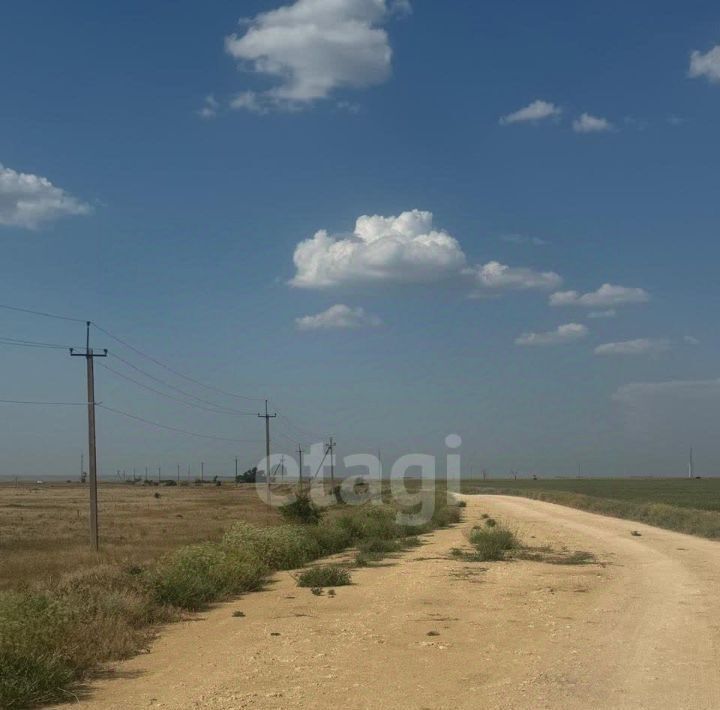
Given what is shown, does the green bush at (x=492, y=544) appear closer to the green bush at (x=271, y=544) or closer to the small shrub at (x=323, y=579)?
the green bush at (x=271, y=544)

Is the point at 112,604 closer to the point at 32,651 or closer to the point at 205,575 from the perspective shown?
the point at 32,651

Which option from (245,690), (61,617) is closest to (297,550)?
(61,617)

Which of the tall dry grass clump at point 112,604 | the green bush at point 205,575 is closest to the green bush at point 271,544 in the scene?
the tall dry grass clump at point 112,604

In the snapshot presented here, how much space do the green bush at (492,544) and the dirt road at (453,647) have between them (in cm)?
352

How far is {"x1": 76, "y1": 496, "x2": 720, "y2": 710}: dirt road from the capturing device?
9805 millimetres

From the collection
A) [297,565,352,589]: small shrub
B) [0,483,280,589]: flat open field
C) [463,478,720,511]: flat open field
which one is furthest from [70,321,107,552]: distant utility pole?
[463,478,720,511]: flat open field

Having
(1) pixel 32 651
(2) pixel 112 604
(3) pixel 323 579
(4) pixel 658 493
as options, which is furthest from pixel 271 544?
(4) pixel 658 493

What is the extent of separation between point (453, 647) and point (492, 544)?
14.7 m

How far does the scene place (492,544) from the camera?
27.2m

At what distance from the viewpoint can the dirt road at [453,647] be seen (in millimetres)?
9805

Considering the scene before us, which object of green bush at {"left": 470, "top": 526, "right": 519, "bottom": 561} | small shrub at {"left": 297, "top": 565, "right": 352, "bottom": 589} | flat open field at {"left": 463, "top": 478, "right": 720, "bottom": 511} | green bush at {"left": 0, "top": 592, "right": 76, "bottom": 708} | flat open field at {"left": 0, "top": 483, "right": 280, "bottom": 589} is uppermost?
green bush at {"left": 0, "top": 592, "right": 76, "bottom": 708}

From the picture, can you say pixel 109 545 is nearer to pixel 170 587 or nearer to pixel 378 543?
pixel 378 543

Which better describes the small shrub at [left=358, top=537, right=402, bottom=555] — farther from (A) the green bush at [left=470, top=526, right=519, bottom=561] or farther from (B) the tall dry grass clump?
(A) the green bush at [left=470, top=526, right=519, bottom=561]

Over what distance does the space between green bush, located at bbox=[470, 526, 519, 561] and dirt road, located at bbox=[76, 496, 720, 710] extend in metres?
3.52
